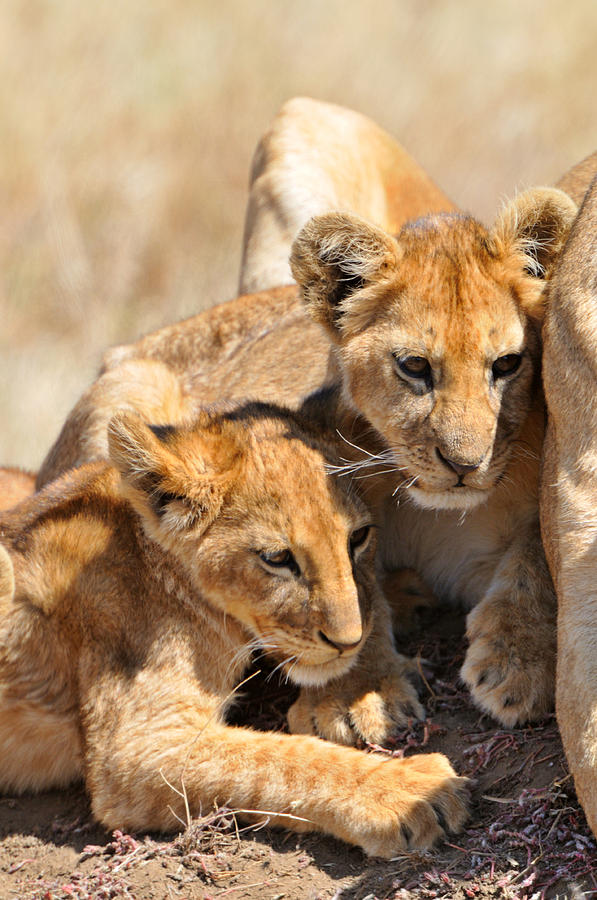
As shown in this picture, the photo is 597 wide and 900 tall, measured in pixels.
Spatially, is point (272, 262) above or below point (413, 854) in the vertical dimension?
above

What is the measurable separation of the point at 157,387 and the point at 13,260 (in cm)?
→ 598

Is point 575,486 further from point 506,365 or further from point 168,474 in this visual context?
point 168,474

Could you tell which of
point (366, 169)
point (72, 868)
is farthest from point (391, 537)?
point (366, 169)

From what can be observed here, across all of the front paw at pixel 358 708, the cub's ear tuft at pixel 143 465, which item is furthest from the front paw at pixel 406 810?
the cub's ear tuft at pixel 143 465

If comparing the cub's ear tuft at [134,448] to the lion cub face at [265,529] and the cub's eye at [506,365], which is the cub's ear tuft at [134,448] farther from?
the cub's eye at [506,365]

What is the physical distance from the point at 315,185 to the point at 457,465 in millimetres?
3184

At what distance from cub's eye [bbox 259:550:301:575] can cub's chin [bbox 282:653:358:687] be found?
0.29 meters

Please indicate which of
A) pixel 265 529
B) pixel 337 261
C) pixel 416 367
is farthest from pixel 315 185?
pixel 265 529

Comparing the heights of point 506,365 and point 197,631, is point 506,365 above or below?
above

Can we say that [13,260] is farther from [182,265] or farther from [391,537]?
[391,537]

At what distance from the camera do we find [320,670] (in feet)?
10.8

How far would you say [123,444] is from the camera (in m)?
3.22

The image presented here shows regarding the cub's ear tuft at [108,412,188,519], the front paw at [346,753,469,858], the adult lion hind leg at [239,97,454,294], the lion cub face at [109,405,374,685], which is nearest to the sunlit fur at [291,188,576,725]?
the lion cub face at [109,405,374,685]

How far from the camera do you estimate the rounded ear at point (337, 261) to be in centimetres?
364
